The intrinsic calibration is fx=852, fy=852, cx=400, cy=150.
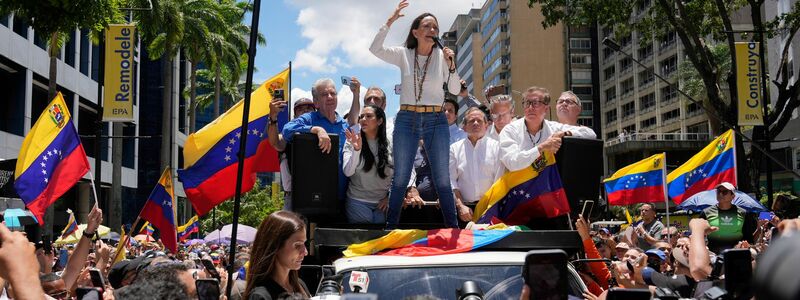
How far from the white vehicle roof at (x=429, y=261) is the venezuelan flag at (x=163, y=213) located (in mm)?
7891

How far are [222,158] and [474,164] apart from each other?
462 cm

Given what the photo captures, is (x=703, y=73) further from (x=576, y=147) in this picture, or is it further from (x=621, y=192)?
(x=576, y=147)

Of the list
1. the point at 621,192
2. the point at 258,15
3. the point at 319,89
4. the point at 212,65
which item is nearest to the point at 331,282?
the point at 258,15

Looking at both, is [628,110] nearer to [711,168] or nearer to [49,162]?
[711,168]

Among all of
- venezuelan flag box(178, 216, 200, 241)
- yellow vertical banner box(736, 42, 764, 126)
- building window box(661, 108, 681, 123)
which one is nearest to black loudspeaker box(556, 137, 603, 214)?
yellow vertical banner box(736, 42, 764, 126)

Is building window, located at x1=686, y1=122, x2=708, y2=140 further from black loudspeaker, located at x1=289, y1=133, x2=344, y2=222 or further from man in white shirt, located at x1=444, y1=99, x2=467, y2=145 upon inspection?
black loudspeaker, located at x1=289, y1=133, x2=344, y2=222

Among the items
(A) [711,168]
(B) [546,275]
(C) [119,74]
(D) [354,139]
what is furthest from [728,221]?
(C) [119,74]

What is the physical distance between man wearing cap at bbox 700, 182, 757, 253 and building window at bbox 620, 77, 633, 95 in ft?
241

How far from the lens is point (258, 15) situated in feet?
15.0

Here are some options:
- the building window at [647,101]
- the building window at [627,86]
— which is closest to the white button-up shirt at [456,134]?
the building window at [647,101]

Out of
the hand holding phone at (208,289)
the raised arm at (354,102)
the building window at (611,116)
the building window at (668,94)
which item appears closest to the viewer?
the hand holding phone at (208,289)

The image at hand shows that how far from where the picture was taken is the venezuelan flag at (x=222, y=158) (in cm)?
1004

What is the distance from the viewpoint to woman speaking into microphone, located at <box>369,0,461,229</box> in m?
6.36

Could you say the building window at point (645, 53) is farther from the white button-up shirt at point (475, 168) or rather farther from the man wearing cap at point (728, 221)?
the white button-up shirt at point (475, 168)
